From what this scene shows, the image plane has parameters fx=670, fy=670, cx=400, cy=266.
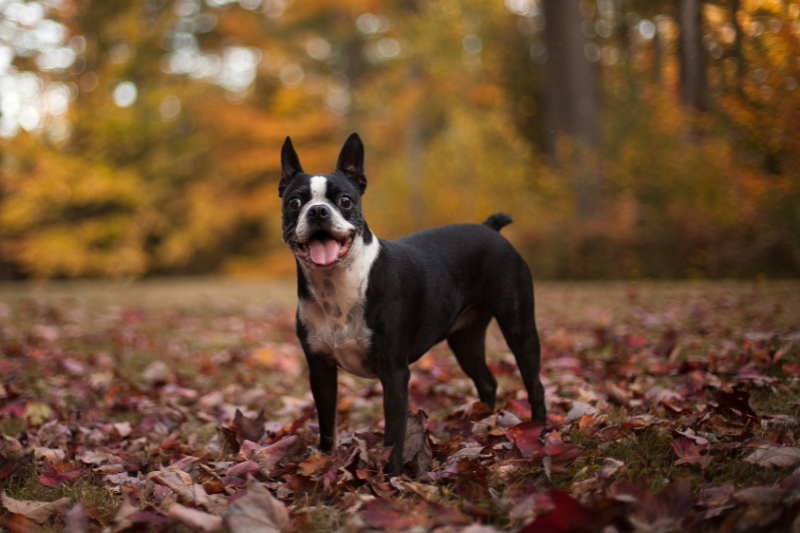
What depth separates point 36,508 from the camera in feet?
8.21

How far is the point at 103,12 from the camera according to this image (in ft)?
64.2

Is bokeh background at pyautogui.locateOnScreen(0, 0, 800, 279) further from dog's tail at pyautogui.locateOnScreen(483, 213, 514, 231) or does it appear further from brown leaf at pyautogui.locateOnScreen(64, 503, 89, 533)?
brown leaf at pyautogui.locateOnScreen(64, 503, 89, 533)

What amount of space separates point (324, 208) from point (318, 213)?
41 millimetres

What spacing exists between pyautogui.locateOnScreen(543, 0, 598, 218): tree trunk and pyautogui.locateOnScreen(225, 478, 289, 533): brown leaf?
12.7m

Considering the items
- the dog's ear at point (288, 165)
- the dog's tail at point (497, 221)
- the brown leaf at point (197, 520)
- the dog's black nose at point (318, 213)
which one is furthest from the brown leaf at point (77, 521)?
the dog's tail at point (497, 221)

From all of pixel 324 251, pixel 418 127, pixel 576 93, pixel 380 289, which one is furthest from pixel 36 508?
pixel 418 127

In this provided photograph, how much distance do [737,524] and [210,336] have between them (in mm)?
6482

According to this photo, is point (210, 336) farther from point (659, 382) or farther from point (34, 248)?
point (34, 248)

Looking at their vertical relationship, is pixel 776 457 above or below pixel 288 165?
below

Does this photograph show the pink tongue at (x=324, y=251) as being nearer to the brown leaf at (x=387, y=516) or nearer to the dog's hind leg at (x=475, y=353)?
the brown leaf at (x=387, y=516)

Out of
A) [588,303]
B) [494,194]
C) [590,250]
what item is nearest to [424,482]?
[588,303]

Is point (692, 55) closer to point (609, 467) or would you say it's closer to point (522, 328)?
point (522, 328)

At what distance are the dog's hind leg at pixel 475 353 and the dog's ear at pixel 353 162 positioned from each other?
44.3 inches

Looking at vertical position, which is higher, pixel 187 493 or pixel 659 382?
pixel 187 493
